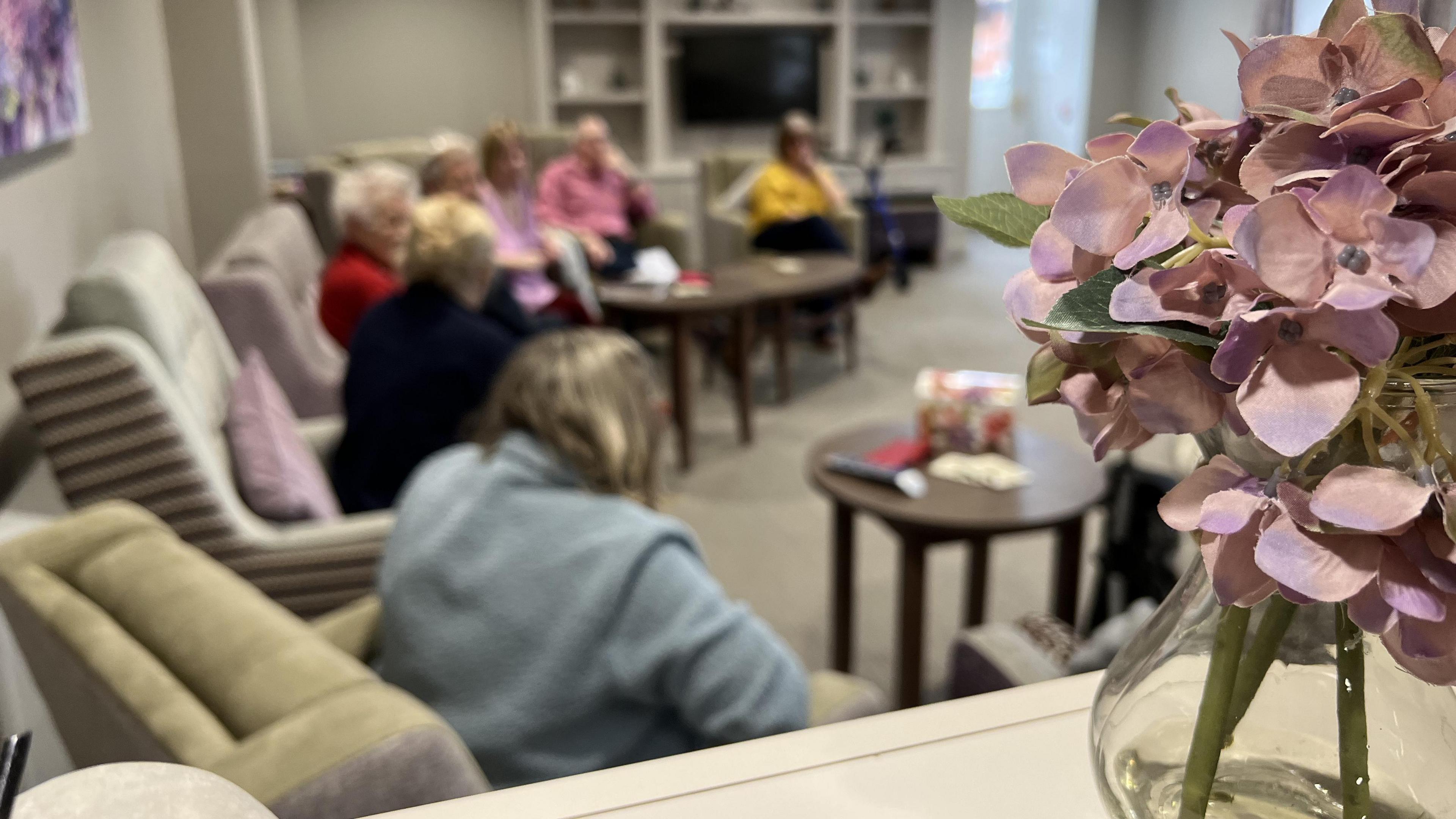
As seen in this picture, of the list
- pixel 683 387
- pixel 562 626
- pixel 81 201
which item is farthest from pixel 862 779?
pixel 683 387

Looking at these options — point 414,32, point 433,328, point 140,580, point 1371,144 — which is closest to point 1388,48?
point 1371,144

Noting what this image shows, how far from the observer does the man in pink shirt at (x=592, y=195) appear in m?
4.73

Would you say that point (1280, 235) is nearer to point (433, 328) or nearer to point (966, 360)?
point (433, 328)

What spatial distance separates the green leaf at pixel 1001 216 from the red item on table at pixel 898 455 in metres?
1.60

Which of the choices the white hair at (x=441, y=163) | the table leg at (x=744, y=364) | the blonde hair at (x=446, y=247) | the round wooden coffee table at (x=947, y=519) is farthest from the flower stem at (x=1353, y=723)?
the white hair at (x=441, y=163)

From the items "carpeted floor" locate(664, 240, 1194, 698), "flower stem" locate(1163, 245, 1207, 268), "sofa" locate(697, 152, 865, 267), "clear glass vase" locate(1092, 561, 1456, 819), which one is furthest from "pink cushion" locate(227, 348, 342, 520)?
"sofa" locate(697, 152, 865, 267)

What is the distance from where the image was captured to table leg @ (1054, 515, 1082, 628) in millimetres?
2074

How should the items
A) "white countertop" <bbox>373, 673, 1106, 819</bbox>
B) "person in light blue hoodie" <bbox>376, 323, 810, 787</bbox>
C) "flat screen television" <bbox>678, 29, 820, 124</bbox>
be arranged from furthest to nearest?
"flat screen television" <bbox>678, 29, 820, 124</bbox>
"person in light blue hoodie" <bbox>376, 323, 810, 787</bbox>
"white countertop" <bbox>373, 673, 1106, 819</bbox>

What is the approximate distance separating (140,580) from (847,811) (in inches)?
26.9

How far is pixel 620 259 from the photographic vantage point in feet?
15.6

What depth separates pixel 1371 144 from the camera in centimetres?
36

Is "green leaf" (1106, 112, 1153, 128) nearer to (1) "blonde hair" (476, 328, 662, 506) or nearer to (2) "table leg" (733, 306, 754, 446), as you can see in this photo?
(1) "blonde hair" (476, 328, 662, 506)

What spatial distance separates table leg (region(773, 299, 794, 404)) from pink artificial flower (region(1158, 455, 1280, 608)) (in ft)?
12.2

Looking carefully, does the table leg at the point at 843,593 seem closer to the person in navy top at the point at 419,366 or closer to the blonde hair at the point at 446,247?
the person in navy top at the point at 419,366
